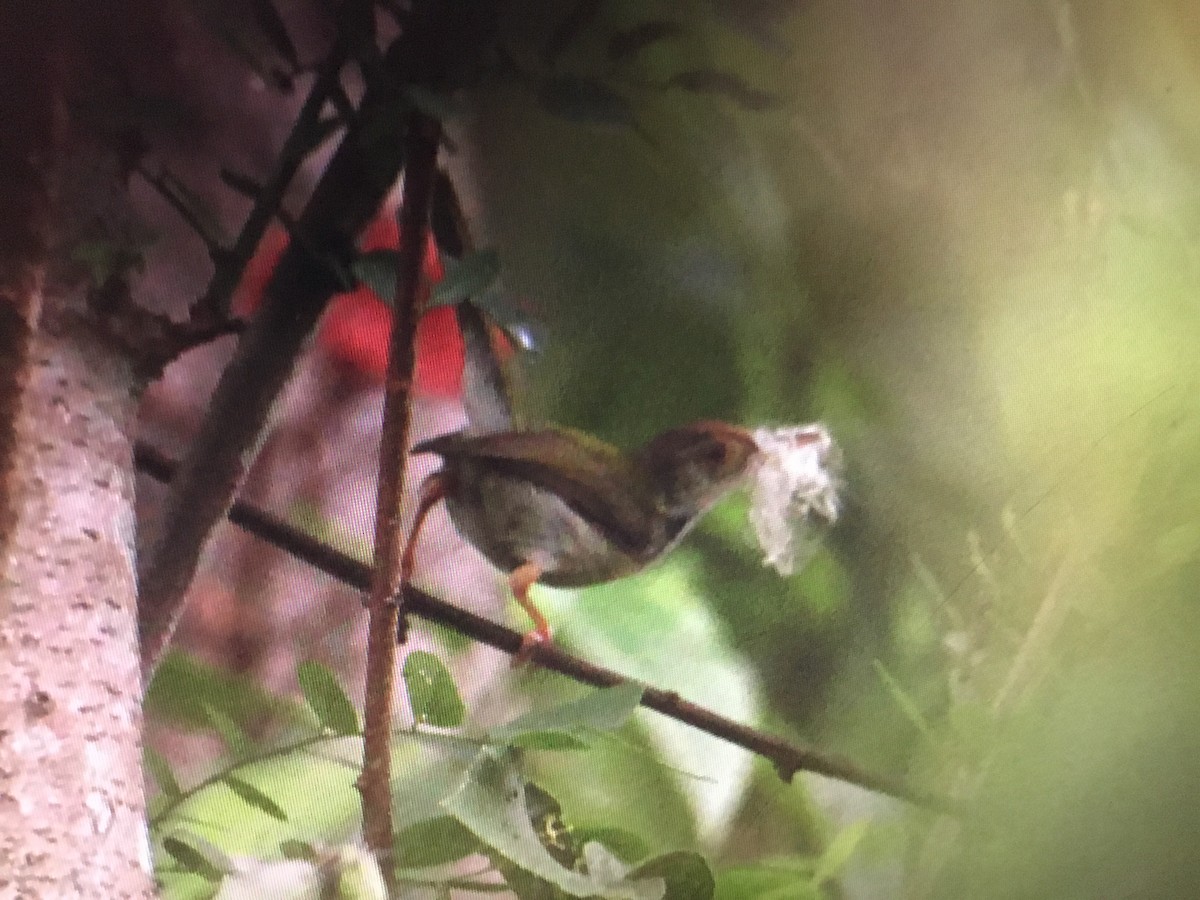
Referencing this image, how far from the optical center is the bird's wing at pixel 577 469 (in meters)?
0.61

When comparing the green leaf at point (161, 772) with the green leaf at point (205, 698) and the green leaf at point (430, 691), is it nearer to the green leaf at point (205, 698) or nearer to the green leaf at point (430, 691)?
the green leaf at point (205, 698)

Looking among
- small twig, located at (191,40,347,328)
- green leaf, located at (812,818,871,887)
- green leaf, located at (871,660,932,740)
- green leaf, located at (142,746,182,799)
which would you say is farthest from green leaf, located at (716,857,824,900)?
small twig, located at (191,40,347,328)

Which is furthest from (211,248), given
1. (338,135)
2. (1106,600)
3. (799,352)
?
(1106,600)

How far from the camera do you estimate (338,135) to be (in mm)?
583

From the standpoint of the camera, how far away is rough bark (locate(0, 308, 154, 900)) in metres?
0.51

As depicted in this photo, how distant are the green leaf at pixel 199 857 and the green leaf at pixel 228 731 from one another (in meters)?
0.05

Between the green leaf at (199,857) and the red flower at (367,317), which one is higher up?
the red flower at (367,317)

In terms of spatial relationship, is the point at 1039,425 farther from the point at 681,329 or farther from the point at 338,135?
the point at 338,135

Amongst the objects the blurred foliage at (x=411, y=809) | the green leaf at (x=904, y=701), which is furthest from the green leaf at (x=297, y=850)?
the green leaf at (x=904, y=701)

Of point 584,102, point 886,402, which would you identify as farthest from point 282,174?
point 886,402

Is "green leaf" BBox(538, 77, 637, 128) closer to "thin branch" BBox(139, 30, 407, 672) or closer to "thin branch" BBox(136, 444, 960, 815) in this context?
"thin branch" BBox(139, 30, 407, 672)

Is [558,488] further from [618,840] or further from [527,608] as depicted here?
[618,840]

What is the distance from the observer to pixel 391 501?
61cm

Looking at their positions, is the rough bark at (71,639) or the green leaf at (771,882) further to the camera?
the green leaf at (771,882)
